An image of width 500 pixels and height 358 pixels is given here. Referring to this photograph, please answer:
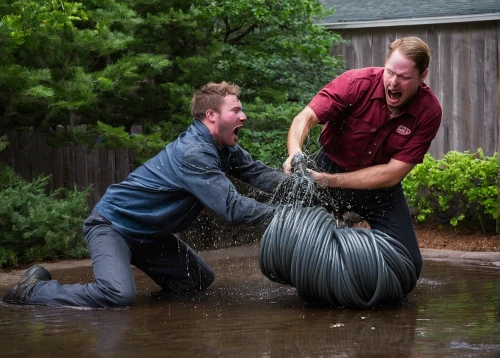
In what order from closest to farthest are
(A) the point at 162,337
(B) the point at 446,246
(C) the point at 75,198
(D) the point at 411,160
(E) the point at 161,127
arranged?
(A) the point at 162,337
(D) the point at 411,160
(C) the point at 75,198
(B) the point at 446,246
(E) the point at 161,127

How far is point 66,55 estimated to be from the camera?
848 cm

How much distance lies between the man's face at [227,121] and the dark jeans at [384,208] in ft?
2.80

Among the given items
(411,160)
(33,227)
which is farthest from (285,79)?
(411,160)

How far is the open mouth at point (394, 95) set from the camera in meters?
5.69

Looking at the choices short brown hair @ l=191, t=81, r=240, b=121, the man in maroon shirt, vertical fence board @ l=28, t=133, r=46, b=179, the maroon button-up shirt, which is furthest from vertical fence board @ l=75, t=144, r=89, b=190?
the maroon button-up shirt

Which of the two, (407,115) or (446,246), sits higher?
(407,115)

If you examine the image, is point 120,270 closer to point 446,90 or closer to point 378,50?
point 446,90

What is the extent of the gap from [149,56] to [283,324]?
4.86 m

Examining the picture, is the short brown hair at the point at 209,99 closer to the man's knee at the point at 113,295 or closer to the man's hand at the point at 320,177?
the man's hand at the point at 320,177

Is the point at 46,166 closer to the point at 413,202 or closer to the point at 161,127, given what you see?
the point at 161,127

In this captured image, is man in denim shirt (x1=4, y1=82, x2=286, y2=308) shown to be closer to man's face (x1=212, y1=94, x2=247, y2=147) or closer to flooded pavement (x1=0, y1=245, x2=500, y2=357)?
man's face (x1=212, y1=94, x2=247, y2=147)

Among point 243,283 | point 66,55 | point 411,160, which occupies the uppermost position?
point 66,55

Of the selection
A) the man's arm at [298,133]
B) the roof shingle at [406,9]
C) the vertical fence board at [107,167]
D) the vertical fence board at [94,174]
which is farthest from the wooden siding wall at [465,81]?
the man's arm at [298,133]

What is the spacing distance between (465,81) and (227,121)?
249 inches
